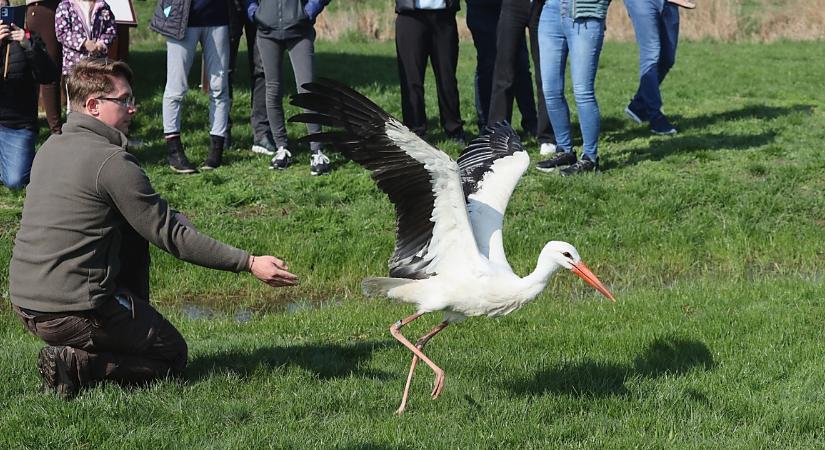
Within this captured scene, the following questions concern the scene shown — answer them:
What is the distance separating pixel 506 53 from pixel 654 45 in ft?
7.87

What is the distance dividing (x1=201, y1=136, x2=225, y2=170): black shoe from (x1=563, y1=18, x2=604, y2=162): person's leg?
3.40 metres

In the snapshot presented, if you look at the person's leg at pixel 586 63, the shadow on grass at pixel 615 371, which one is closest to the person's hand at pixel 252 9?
the person's leg at pixel 586 63

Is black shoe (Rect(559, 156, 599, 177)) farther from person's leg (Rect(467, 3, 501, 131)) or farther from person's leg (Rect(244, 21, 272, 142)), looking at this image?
person's leg (Rect(244, 21, 272, 142))

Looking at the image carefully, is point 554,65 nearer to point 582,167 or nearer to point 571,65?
point 571,65

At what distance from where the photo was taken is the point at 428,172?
5.38m

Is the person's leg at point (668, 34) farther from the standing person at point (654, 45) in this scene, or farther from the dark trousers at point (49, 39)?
the dark trousers at point (49, 39)

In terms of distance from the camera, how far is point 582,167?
10.0 metres

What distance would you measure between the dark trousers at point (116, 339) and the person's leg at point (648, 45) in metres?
7.90

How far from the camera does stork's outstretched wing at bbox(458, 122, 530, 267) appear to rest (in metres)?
5.97

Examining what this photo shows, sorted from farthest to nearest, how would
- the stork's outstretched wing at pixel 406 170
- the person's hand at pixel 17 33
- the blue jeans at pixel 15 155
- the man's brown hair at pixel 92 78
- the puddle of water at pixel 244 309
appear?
1. the blue jeans at pixel 15 155
2. the person's hand at pixel 17 33
3. the puddle of water at pixel 244 309
4. the stork's outstretched wing at pixel 406 170
5. the man's brown hair at pixel 92 78

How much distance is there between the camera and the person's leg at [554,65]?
9695mm

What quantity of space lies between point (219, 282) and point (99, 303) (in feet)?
9.72

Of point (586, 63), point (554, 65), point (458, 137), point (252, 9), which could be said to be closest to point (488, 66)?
point (458, 137)

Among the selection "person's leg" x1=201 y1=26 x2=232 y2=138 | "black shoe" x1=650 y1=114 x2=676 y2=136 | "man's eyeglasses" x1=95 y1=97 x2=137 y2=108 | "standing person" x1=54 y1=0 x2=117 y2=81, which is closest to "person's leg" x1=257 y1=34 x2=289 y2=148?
"person's leg" x1=201 y1=26 x2=232 y2=138
